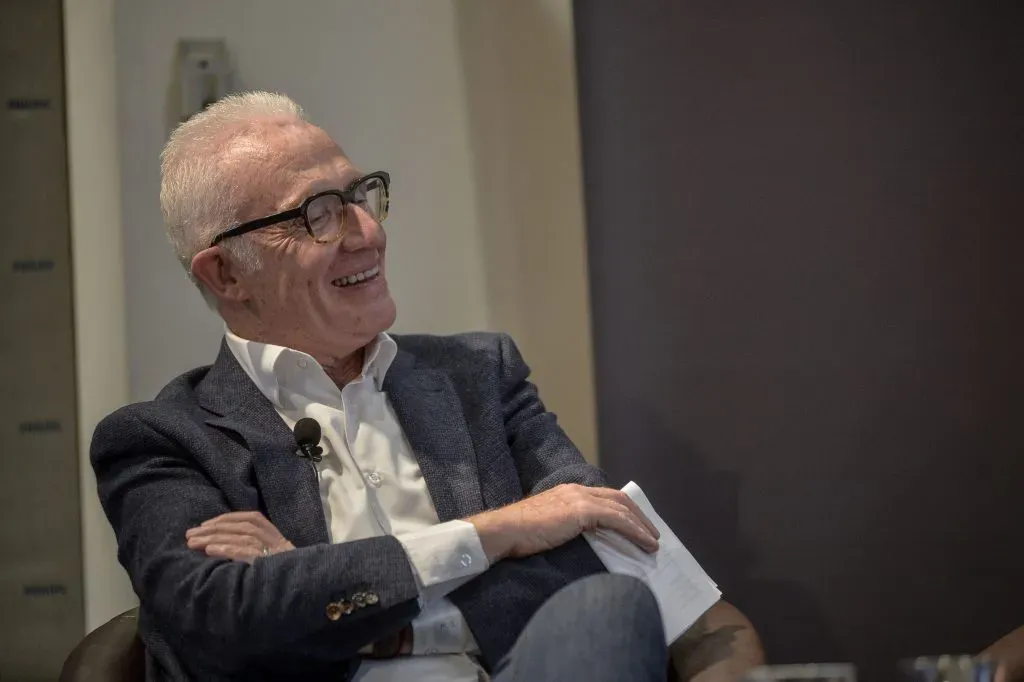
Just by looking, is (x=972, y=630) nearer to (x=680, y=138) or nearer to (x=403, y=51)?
(x=680, y=138)

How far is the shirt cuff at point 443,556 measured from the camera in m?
1.63

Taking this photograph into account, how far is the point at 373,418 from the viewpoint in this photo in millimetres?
1942

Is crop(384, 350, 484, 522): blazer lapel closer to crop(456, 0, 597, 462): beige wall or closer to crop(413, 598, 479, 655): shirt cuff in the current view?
crop(413, 598, 479, 655): shirt cuff

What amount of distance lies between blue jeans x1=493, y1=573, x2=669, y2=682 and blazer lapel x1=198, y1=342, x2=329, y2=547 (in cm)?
47

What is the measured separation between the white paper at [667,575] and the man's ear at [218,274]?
74 centimetres

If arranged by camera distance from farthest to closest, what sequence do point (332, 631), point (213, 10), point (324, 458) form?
1. point (213, 10)
2. point (324, 458)
3. point (332, 631)

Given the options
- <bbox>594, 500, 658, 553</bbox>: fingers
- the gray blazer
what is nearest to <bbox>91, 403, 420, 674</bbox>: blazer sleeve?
the gray blazer

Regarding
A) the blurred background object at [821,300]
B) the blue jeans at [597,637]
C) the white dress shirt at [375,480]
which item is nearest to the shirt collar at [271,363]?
the white dress shirt at [375,480]

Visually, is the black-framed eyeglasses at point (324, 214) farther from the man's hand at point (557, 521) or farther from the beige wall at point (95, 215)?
the beige wall at point (95, 215)

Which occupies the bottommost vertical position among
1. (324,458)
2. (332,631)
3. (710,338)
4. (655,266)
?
(332,631)

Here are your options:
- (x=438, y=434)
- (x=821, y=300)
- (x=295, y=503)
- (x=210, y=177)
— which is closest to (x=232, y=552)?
(x=295, y=503)

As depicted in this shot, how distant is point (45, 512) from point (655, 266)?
151 centimetres

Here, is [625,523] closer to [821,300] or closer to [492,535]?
[492,535]

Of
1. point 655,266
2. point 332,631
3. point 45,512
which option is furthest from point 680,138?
point 45,512
